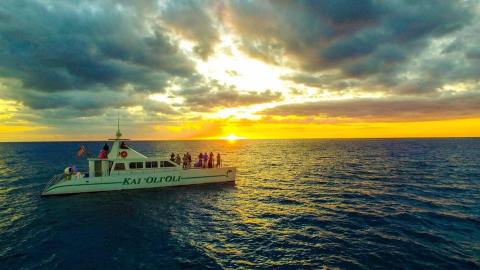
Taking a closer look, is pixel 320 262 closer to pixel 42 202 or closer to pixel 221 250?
pixel 221 250

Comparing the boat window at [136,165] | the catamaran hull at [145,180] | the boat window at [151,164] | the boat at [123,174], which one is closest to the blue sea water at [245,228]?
the catamaran hull at [145,180]

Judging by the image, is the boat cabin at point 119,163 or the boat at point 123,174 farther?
the boat cabin at point 119,163

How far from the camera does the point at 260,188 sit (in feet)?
94.2

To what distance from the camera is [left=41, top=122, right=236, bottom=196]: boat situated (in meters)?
25.0

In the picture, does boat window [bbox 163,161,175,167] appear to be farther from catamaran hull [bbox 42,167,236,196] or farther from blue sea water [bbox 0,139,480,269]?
blue sea water [bbox 0,139,480,269]

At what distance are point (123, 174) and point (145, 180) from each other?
2.25 meters

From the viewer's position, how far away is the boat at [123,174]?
25.0m

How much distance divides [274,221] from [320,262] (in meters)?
5.84

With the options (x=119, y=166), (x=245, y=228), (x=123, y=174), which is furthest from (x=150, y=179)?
(x=245, y=228)

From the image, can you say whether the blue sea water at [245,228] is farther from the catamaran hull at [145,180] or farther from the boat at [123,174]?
the boat at [123,174]

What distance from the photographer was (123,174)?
26484mm

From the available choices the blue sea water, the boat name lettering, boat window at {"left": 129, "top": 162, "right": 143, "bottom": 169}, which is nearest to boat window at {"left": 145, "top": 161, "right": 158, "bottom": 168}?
boat window at {"left": 129, "top": 162, "right": 143, "bottom": 169}

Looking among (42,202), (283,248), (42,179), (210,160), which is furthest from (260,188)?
(42,179)

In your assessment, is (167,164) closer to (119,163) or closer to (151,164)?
(151,164)
